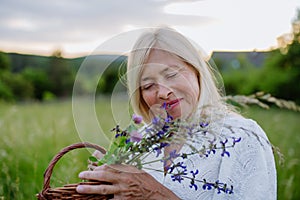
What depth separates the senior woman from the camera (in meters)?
1.33

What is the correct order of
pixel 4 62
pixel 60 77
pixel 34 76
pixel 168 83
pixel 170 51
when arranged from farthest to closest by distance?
pixel 60 77 < pixel 34 76 < pixel 4 62 < pixel 170 51 < pixel 168 83

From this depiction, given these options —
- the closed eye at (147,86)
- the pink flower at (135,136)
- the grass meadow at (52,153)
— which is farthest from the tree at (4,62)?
the pink flower at (135,136)

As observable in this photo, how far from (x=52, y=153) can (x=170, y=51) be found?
6.07 ft

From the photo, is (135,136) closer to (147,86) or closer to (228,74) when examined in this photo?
(147,86)

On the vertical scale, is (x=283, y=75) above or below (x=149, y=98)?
below

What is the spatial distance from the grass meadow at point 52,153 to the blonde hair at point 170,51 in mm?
144

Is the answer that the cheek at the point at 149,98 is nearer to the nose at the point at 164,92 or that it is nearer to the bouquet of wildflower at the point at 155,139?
the nose at the point at 164,92

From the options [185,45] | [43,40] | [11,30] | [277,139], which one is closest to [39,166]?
[185,45]

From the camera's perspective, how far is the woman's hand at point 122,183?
46.9 inches

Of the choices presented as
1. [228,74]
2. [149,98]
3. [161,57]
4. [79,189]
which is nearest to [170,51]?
[161,57]

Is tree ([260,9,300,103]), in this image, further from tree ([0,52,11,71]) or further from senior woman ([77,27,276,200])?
senior woman ([77,27,276,200])

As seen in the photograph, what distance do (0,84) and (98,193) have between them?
23.4 feet

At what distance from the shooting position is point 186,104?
1427 millimetres

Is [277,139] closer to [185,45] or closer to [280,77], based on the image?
[185,45]
